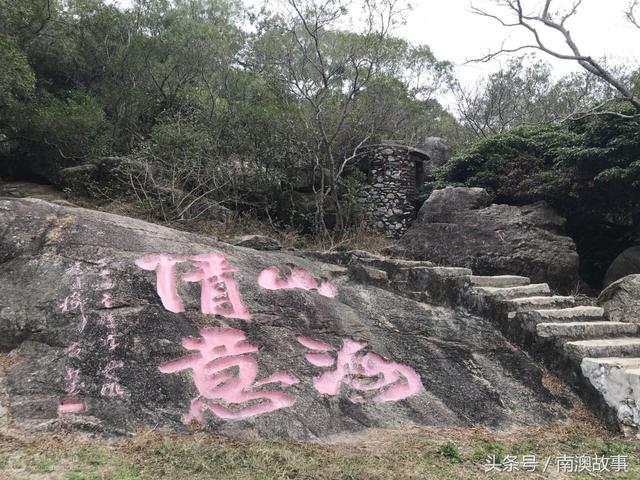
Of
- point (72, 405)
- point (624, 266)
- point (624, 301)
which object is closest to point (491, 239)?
point (624, 266)

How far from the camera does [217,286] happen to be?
4.84m

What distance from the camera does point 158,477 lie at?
2.97m

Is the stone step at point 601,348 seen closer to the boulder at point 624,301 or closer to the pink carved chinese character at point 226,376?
the boulder at point 624,301

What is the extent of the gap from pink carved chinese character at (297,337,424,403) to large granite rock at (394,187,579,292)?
3.56 metres

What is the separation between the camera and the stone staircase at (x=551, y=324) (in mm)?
4199

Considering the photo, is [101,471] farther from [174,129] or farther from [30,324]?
[174,129]

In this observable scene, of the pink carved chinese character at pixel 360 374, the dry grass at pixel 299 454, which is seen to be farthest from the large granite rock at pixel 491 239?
the dry grass at pixel 299 454

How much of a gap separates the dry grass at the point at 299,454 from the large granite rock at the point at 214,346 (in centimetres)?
15

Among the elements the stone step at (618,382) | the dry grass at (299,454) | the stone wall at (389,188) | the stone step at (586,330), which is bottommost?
the dry grass at (299,454)

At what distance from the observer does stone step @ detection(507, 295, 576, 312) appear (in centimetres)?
533

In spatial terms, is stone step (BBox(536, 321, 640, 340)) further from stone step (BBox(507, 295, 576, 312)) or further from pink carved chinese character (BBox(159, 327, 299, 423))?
pink carved chinese character (BBox(159, 327, 299, 423))

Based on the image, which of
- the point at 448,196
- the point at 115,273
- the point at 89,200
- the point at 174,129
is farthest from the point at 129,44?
the point at 115,273

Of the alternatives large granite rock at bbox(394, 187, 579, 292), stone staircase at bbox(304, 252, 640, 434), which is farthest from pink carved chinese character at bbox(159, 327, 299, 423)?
large granite rock at bbox(394, 187, 579, 292)

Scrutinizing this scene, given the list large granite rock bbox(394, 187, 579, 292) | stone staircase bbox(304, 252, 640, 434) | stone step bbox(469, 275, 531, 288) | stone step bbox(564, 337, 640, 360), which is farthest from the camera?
large granite rock bbox(394, 187, 579, 292)
